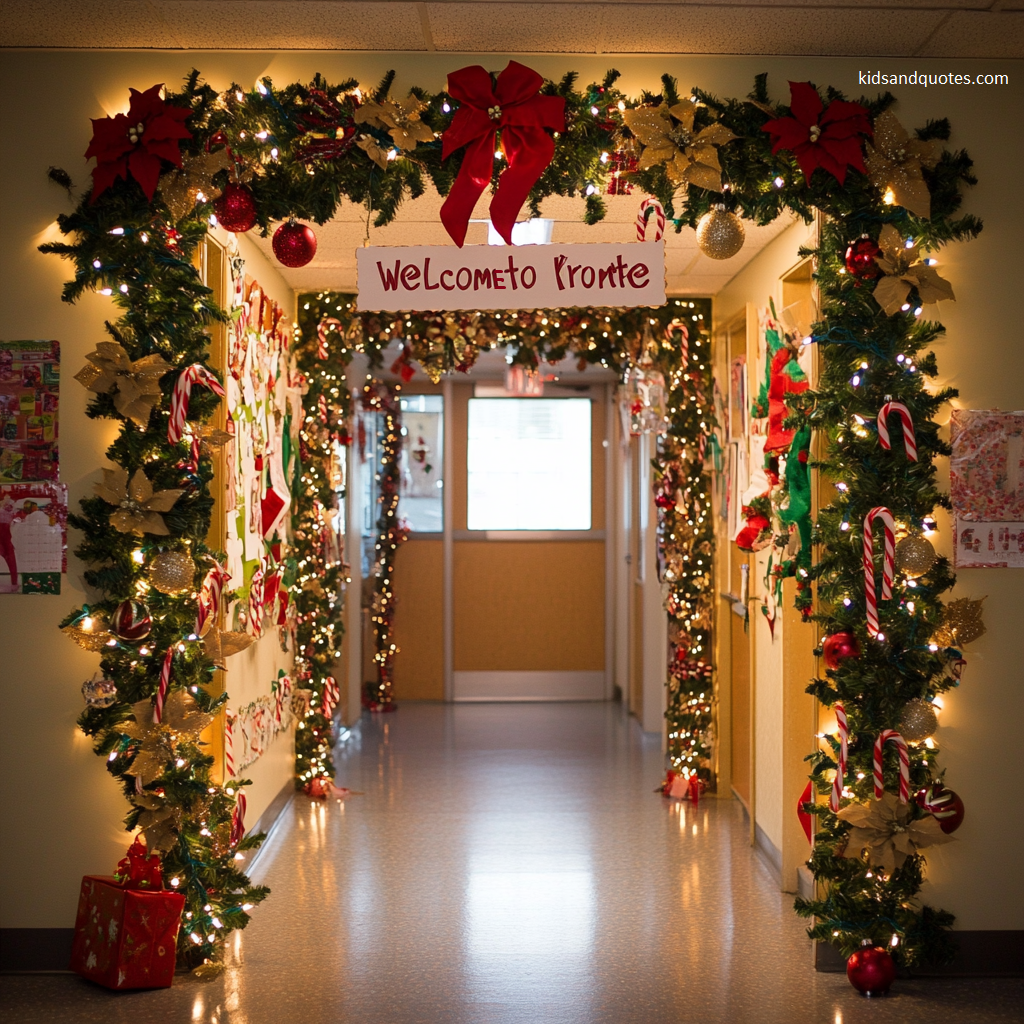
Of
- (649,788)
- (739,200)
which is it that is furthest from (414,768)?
(739,200)

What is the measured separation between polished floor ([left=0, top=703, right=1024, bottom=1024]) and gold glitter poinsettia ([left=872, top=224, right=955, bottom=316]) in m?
1.98

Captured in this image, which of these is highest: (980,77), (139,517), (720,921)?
(980,77)

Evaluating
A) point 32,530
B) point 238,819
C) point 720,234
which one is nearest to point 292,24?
point 720,234

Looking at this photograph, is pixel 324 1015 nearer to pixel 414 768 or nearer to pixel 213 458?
pixel 213 458

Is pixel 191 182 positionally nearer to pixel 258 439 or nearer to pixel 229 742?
pixel 258 439

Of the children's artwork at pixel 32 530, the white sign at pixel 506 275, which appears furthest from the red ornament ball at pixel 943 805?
the children's artwork at pixel 32 530

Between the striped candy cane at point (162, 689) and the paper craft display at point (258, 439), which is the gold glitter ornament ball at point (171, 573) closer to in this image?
the striped candy cane at point (162, 689)

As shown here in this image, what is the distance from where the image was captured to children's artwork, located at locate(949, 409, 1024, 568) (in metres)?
3.38

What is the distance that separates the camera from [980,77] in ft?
11.2

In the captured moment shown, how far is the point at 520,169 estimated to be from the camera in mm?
3148

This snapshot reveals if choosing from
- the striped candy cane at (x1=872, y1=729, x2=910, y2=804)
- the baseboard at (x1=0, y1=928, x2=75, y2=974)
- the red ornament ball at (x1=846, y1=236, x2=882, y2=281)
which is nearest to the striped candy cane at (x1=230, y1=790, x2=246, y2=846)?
the baseboard at (x1=0, y1=928, x2=75, y2=974)

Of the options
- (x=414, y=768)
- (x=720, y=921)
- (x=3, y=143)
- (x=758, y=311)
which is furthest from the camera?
(x=414, y=768)

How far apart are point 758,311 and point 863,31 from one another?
157 cm

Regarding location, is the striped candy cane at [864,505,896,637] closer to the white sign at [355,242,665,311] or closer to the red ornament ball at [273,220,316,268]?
the white sign at [355,242,665,311]
